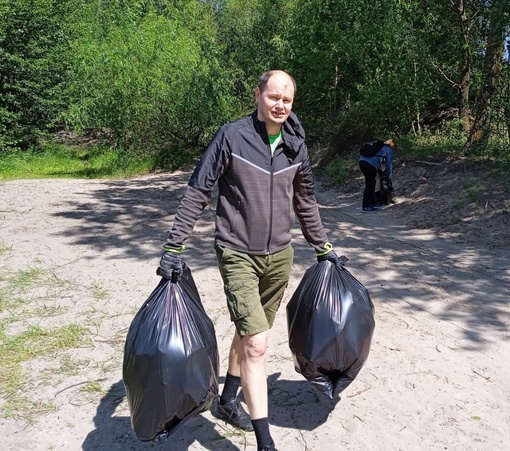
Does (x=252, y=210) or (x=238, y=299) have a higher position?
(x=252, y=210)

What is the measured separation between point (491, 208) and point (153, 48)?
13.5 m

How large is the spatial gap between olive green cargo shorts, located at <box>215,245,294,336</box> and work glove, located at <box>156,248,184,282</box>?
201 mm

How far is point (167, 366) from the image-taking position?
91.3 inches

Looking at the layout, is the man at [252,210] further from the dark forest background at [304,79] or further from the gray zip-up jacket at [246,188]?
the dark forest background at [304,79]

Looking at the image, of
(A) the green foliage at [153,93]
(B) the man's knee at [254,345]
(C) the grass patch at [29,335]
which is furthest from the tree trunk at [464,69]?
(B) the man's knee at [254,345]

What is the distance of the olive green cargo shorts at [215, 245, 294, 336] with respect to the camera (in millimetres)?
2414

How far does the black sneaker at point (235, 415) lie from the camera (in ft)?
9.20

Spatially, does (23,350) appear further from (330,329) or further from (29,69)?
(29,69)

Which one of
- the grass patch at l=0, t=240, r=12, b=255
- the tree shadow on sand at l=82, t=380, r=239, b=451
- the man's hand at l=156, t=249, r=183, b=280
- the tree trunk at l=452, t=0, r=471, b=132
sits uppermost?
the tree trunk at l=452, t=0, r=471, b=132

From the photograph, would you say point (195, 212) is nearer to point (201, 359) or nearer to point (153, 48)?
point (201, 359)

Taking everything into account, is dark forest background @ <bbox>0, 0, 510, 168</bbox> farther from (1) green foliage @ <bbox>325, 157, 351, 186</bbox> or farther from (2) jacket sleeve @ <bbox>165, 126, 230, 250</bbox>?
(2) jacket sleeve @ <bbox>165, 126, 230, 250</bbox>

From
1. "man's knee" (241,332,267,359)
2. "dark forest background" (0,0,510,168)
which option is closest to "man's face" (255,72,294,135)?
"man's knee" (241,332,267,359)

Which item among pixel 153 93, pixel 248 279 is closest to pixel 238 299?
pixel 248 279

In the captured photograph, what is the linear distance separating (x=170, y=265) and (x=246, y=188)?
50cm
